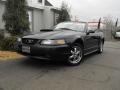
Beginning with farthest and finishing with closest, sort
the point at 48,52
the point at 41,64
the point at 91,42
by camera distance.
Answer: the point at 91,42 < the point at 41,64 < the point at 48,52

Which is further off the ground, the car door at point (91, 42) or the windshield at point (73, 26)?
the windshield at point (73, 26)

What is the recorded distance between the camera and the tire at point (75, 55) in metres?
5.78

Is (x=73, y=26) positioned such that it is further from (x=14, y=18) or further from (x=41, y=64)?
(x=14, y=18)

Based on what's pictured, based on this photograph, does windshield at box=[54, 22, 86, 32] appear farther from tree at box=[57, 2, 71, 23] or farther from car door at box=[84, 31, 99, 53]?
tree at box=[57, 2, 71, 23]

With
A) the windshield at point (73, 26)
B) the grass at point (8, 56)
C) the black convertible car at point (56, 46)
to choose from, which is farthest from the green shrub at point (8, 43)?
the windshield at point (73, 26)

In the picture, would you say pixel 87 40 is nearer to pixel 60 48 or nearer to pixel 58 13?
pixel 60 48

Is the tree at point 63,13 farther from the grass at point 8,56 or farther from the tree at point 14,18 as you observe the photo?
the grass at point 8,56

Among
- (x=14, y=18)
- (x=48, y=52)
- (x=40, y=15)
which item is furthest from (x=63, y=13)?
(x=48, y=52)

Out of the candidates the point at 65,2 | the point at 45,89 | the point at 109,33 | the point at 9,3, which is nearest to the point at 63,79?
the point at 45,89

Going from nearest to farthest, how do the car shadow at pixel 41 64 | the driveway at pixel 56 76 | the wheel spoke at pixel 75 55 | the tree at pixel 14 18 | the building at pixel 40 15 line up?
the driveway at pixel 56 76 → the car shadow at pixel 41 64 → the wheel spoke at pixel 75 55 → the tree at pixel 14 18 → the building at pixel 40 15

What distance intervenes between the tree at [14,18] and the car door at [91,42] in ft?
14.7

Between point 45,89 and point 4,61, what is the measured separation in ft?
9.25

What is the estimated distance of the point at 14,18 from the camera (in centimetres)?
1020

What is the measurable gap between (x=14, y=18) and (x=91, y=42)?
4.97m
